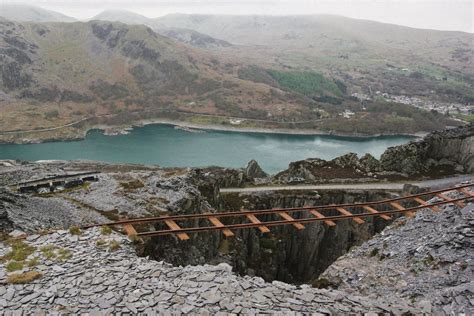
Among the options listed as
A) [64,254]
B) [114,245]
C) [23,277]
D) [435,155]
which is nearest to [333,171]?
[435,155]

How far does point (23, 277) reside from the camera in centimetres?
1638

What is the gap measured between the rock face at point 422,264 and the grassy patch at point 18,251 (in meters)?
17.2

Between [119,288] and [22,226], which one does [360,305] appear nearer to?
[119,288]

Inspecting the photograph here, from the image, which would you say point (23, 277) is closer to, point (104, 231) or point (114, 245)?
point (114, 245)

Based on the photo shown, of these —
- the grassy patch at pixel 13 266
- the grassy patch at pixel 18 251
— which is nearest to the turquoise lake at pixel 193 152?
the grassy patch at pixel 18 251

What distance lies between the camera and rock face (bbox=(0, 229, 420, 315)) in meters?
14.7

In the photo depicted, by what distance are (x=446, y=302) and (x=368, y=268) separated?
26.3 feet

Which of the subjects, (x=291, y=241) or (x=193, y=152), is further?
(x=193, y=152)

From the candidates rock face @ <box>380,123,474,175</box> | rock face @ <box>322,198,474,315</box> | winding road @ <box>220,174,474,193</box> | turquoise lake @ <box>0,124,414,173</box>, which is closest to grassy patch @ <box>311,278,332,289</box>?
rock face @ <box>322,198,474,315</box>

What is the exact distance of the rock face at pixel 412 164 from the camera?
70562 millimetres

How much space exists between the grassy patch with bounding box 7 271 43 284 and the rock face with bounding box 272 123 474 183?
182 feet

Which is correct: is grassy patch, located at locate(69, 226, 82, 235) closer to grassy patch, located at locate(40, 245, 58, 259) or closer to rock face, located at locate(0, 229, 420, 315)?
grassy patch, located at locate(40, 245, 58, 259)

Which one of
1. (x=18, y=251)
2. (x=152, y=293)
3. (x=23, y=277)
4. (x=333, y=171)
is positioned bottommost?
(x=333, y=171)

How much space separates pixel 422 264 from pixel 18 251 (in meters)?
21.3
